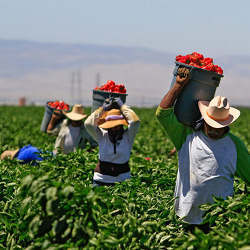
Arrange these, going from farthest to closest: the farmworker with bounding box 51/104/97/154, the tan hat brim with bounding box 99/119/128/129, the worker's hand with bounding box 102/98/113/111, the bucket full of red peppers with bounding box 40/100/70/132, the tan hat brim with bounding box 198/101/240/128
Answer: the bucket full of red peppers with bounding box 40/100/70/132 < the farmworker with bounding box 51/104/97/154 < the worker's hand with bounding box 102/98/113/111 < the tan hat brim with bounding box 99/119/128/129 < the tan hat brim with bounding box 198/101/240/128

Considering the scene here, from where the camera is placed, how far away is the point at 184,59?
4.04 meters

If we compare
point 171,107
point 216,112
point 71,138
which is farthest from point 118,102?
point 71,138

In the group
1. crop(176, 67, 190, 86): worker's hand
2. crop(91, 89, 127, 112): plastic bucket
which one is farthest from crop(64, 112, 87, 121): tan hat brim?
crop(176, 67, 190, 86): worker's hand

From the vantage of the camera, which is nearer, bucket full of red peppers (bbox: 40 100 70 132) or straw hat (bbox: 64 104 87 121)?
straw hat (bbox: 64 104 87 121)

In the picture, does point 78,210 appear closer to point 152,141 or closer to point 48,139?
point 48,139

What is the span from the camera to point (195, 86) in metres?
4.00

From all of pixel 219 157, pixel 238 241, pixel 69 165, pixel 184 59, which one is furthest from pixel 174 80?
pixel 69 165

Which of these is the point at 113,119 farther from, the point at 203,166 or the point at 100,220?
the point at 100,220

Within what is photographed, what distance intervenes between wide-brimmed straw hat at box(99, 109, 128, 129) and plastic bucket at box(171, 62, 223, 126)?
1150 millimetres

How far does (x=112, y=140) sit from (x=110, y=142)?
34mm

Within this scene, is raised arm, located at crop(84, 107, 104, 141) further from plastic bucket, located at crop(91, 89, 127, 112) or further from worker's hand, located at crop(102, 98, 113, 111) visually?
plastic bucket, located at crop(91, 89, 127, 112)

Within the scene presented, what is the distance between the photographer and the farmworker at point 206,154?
12.9 feet

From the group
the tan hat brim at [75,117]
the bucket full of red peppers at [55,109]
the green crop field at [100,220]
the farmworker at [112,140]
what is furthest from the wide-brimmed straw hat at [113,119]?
the bucket full of red peppers at [55,109]

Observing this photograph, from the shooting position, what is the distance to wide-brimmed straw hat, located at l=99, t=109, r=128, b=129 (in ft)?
16.6
